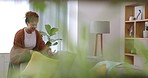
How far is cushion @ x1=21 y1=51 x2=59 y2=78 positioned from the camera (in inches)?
15.5

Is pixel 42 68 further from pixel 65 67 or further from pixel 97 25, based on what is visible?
pixel 97 25

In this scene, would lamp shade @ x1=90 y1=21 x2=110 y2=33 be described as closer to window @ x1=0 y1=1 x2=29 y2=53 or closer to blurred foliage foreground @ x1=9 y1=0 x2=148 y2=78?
blurred foliage foreground @ x1=9 y1=0 x2=148 y2=78

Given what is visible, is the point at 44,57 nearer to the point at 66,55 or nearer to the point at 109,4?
the point at 66,55

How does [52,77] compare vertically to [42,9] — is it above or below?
below

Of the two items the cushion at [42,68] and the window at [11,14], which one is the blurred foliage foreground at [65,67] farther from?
the window at [11,14]

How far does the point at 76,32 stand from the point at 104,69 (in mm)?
84

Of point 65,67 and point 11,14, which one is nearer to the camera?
point 65,67

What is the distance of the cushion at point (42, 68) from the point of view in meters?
0.39

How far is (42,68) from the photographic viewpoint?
398 millimetres

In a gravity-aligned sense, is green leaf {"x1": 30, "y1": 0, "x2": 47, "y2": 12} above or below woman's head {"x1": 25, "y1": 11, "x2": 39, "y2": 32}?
above

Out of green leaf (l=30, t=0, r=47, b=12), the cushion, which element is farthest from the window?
the cushion

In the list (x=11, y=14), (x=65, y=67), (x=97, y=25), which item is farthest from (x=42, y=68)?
(x=97, y=25)

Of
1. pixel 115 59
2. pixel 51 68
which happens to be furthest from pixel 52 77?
pixel 115 59

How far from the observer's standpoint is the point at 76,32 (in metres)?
0.40
